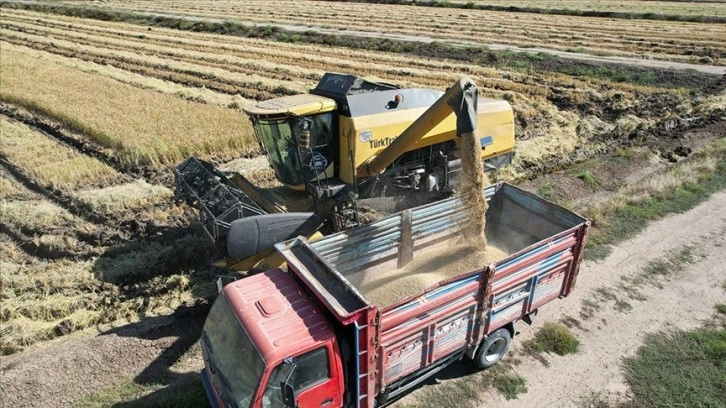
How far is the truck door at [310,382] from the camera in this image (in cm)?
471

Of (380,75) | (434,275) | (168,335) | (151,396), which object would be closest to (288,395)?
(151,396)

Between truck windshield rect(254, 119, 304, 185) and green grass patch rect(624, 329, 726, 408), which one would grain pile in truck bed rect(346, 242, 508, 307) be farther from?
green grass patch rect(624, 329, 726, 408)

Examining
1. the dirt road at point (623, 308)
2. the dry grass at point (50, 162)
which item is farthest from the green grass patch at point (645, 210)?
the dry grass at point (50, 162)

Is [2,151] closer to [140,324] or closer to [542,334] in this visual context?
[140,324]

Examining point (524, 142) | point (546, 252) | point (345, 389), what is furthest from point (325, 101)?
point (524, 142)

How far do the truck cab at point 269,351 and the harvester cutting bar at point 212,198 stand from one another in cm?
260

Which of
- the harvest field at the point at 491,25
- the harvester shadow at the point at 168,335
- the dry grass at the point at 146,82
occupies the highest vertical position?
the harvester shadow at the point at 168,335

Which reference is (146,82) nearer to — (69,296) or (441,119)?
(69,296)

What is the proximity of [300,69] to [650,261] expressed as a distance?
1812 cm

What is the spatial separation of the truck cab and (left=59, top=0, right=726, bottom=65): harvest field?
2983cm

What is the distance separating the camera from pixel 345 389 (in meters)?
5.23

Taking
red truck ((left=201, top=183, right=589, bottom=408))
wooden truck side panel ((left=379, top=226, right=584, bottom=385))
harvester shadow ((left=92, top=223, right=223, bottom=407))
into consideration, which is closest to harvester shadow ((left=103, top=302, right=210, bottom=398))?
harvester shadow ((left=92, top=223, right=223, bottom=407))

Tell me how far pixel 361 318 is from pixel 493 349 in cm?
286

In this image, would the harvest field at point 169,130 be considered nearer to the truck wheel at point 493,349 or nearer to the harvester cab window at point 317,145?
the harvester cab window at point 317,145
